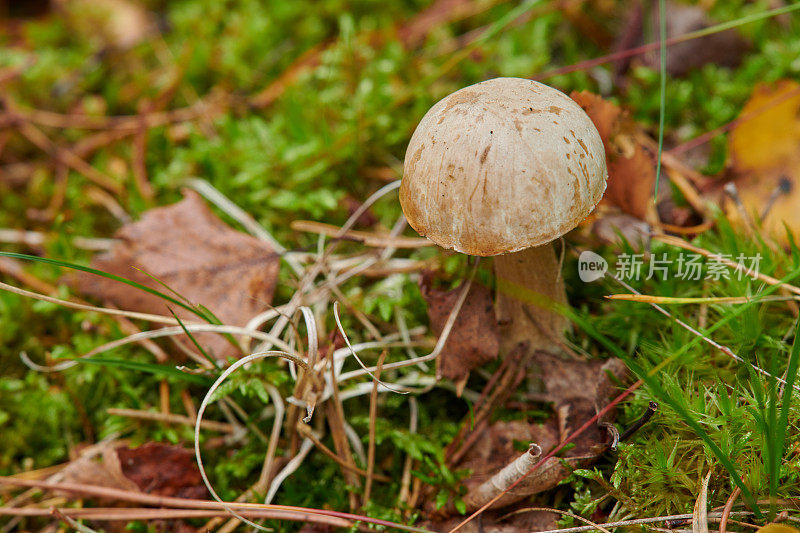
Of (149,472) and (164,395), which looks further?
(164,395)

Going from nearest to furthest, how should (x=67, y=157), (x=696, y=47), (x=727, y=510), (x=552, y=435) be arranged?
(x=727, y=510)
(x=552, y=435)
(x=696, y=47)
(x=67, y=157)

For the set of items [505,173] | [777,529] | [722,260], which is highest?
[505,173]

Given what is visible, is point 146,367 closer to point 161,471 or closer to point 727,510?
point 161,471

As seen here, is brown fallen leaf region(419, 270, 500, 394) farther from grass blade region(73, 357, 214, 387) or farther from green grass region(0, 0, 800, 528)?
grass blade region(73, 357, 214, 387)

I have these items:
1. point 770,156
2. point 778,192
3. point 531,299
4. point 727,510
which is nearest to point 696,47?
point 770,156

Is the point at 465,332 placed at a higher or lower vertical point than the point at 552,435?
higher

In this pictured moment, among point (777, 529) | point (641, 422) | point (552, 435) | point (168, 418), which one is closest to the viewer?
point (777, 529)
